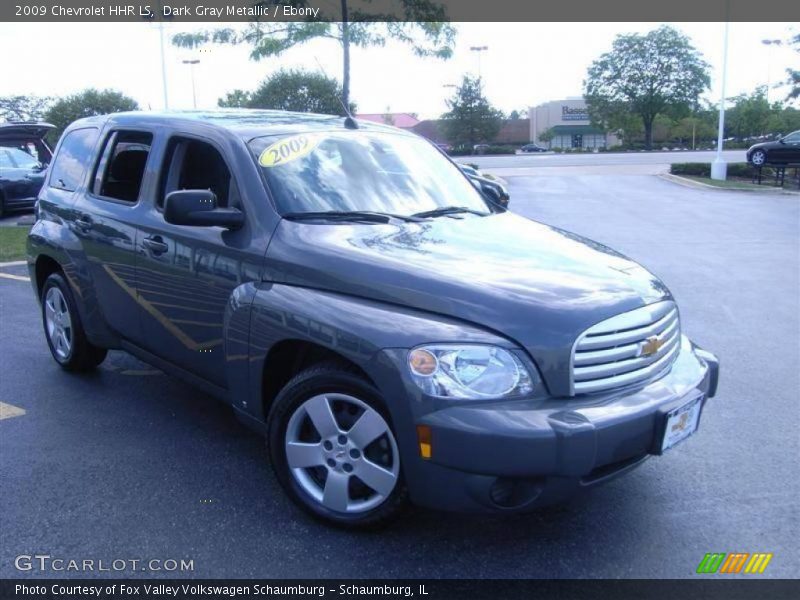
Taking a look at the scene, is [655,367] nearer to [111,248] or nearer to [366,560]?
[366,560]

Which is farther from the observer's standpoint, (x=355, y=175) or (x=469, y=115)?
(x=469, y=115)

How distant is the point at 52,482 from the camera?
375 cm

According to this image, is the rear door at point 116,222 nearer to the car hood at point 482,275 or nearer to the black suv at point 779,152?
the car hood at point 482,275

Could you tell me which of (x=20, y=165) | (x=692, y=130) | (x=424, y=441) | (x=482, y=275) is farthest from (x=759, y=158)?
(x=692, y=130)

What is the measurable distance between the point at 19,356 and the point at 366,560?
4.07 m

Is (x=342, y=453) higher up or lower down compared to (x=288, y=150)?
lower down

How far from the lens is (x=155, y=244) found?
4.18m

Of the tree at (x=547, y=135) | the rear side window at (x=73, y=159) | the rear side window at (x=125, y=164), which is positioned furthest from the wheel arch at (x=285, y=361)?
the tree at (x=547, y=135)

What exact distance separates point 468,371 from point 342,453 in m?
0.72

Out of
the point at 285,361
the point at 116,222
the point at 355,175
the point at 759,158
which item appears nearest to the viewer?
the point at 285,361

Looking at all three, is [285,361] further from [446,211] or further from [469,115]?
[469,115]

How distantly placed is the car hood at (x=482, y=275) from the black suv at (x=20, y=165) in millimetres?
14127

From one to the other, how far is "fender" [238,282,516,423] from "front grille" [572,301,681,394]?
1.01 ft

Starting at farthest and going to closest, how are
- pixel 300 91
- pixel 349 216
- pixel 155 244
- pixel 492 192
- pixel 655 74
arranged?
1. pixel 655 74
2. pixel 300 91
3. pixel 492 192
4. pixel 155 244
5. pixel 349 216
